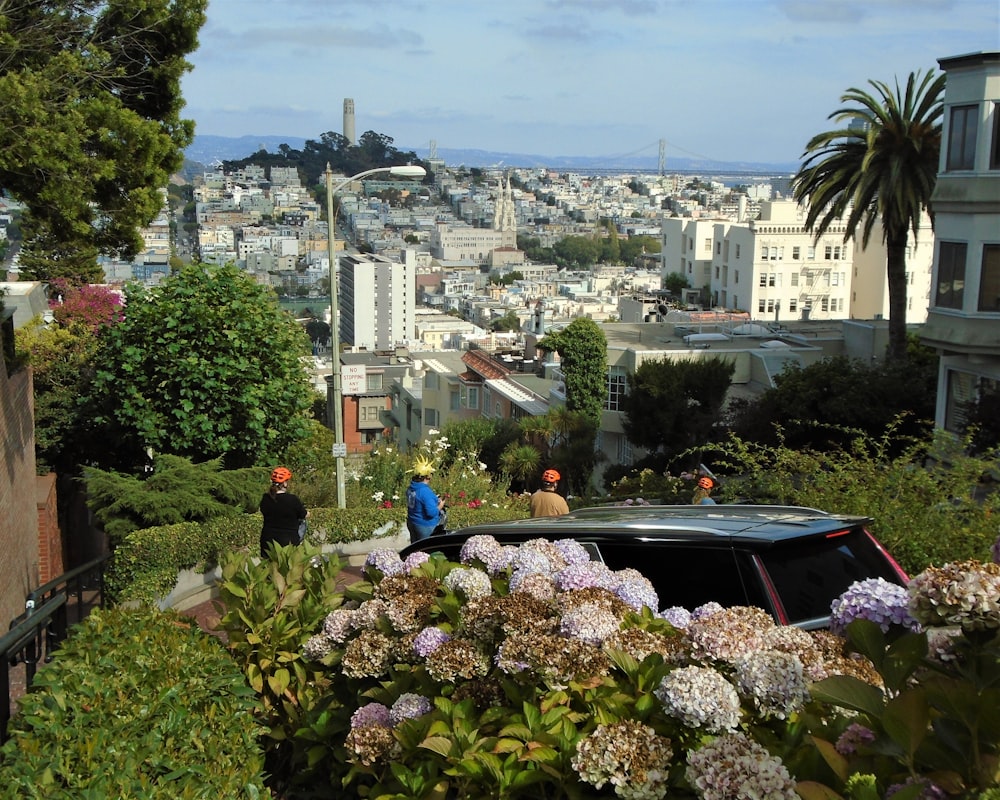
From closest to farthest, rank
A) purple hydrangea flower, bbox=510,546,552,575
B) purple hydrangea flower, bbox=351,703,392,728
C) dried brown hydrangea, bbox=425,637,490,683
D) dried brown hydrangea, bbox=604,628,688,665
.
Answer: dried brown hydrangea, bbox=604,628,688,665, dried brown hydrangea, bbox=425,637,490,683, purple hydrangea flower, bbox=351,703,392,728, purple hydrangea flower, bbox=510,546,552,575

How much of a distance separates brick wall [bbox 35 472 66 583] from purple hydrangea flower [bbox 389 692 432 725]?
412 inches

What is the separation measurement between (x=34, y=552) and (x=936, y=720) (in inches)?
481

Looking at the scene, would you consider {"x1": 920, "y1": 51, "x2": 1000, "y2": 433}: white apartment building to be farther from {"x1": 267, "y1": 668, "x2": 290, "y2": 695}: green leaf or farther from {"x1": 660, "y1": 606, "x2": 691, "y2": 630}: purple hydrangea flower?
{"x1": 267, "y1": 668, "x2": 290, "y2": 695}: green leaf

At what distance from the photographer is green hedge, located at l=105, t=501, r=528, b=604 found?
10719mm

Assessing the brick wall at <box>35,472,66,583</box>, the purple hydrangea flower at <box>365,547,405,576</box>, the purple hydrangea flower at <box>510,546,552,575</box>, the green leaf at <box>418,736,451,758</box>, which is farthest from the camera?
the brick wall at <box>35,472,66,583</box>

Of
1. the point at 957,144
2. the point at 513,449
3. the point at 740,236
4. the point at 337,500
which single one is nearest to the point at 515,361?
the point at 513,449

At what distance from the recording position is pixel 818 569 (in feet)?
20.0

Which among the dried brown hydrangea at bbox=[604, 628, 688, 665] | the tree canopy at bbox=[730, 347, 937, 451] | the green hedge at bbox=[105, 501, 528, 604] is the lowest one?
the tree canopy at bbox=[730, 347, 937, 451]

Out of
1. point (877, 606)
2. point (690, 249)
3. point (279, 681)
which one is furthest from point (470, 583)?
point (690, 249)

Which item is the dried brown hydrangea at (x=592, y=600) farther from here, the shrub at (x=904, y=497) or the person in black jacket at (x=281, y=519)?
the person in black jacket at (x=281, y=519)

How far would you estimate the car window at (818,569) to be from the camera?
19.4 feet

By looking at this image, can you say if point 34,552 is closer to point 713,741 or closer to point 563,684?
point 563,684

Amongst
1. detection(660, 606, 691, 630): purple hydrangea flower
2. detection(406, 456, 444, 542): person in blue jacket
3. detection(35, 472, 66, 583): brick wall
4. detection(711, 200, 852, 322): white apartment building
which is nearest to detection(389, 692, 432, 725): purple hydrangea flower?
detection(660, 606, 691, 630): purple hydrangea flower

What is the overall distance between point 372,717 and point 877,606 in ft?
6.99
